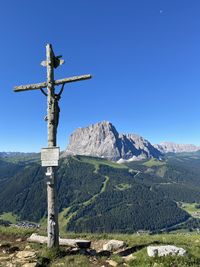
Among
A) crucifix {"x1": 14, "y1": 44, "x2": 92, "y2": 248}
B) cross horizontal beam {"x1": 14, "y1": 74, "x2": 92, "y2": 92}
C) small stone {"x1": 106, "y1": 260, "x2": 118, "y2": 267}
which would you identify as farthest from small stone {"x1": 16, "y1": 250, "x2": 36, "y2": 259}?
cross horizontal beam {"x1": 14, "y1": 74, "x2": 92, "y2": 92}

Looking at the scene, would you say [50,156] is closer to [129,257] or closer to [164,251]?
[129,257]

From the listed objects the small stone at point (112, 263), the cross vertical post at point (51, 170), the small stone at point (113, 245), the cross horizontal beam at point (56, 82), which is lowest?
the small stone at point (113, 245)

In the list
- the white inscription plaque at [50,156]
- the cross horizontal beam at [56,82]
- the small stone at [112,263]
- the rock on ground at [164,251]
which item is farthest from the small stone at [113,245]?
the cross horizontal beam at [56,82]

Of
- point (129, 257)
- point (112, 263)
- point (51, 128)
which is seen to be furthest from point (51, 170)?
point (129, 257)

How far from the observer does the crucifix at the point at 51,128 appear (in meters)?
15.9

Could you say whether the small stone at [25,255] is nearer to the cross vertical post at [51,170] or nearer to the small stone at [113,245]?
the cross vertical post at [51,170]

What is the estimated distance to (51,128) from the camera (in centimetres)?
1691

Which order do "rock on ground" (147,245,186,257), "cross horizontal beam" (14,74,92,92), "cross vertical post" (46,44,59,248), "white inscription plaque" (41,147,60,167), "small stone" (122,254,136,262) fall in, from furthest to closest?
1. "cross horizontal beam" (14,74,92,92)
2. "white inscription plaque" (41,147,60,167)
3. "cross vertical post" (46,44,59,248)
4. "small stone" (122,254,136,262)
5. "rock on ground" (147,245,186,257)

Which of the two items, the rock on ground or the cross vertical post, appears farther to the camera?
the cross vertical post

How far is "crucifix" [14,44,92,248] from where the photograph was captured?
15.9m

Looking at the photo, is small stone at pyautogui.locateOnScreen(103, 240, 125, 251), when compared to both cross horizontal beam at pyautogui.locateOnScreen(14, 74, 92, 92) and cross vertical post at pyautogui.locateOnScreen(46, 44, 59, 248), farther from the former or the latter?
cross horizontal beam at pyautogui.locateOnScreen(14, 74, 92, 92)

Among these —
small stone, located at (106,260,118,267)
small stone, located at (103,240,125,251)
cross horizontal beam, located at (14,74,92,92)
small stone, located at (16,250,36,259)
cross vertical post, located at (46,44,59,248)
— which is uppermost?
cross horizontal beam, located at (14,74,92,92)

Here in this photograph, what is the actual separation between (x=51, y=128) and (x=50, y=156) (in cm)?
138

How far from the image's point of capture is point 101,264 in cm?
1452
